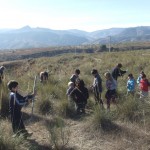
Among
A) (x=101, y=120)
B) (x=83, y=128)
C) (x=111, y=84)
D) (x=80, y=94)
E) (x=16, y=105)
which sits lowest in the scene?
(x=83, y=128)

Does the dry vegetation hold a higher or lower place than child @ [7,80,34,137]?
lower

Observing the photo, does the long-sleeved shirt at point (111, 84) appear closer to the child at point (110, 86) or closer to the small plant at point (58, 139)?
the child at point (110, 86)

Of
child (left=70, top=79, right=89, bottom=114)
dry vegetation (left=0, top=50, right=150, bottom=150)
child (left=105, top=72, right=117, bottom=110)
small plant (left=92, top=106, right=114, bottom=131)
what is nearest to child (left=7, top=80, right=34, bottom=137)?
dry vegetation (left=0, top=50, right=150, bottom=150)

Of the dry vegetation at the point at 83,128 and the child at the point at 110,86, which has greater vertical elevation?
the child at the point at 110,86

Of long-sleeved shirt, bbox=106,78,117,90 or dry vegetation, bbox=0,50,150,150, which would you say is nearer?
dry vegetation, bbox=0,50,150,150

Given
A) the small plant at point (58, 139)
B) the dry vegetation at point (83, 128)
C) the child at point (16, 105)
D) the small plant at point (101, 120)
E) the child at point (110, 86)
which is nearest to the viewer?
the small plant at point (58, 139)

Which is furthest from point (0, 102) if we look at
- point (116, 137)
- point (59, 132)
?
point (116, 137)

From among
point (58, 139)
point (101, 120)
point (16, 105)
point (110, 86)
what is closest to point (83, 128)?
point (101, 120)

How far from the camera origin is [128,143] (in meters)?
9.03

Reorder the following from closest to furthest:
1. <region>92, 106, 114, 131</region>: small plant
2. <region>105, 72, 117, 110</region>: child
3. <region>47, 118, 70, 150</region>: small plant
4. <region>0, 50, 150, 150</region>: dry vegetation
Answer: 1. <region>47, 118, 70, 150</region>: small plant
2. <region>0, 50, 150, 150</region>: dry vegetation
3. <region>92, 106, 114, 131</region>: small plant
4. <region>105, 72, 117, 110</region>: child

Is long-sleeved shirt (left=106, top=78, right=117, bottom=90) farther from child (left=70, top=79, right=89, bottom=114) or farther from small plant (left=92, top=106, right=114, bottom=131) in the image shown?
small plant (left=92, top=106, right=114, bottom=131)

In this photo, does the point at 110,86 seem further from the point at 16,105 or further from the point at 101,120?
the point at 16,105

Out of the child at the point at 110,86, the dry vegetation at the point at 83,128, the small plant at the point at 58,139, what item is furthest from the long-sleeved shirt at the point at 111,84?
the small plant at the point at 58,139

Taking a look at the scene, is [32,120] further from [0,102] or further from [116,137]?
[116,137]
